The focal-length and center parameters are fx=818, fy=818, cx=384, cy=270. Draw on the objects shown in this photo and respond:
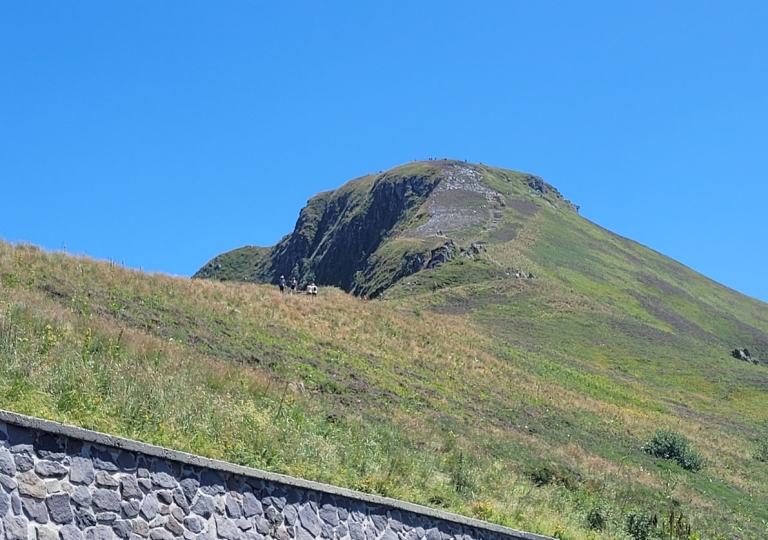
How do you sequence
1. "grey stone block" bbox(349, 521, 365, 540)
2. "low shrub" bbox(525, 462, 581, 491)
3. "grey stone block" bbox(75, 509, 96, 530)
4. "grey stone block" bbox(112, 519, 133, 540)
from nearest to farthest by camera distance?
"grey stone block" bbox(75, 509, 96, 530) → "grey stone block" bbox(112, 519, 133, 540) → "grey stone block" bbox(349, 521, 365, 540) → "low shrub" bbox(525, 462, 581, 491)

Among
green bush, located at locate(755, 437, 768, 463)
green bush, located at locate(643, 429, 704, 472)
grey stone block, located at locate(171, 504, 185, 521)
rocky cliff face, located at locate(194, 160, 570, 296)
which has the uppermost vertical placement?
rocky cliff face, located at locate(194, 160, 570, 296)

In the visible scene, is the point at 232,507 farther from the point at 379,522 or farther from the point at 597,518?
the point at 597,518

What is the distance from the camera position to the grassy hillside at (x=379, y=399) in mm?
10719

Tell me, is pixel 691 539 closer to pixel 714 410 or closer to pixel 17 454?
pixel 17 454

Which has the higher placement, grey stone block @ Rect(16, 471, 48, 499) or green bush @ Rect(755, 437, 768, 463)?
green bush @ Rect(755, 437, 768, 463)

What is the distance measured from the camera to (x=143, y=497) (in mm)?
8188

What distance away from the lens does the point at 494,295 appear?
67562 mm

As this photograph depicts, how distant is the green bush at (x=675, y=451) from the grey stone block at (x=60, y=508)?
78.4 feet

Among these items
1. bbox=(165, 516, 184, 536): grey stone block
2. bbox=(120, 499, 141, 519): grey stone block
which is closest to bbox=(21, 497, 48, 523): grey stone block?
bbox=(120, 499, 141, 519): grey stone block

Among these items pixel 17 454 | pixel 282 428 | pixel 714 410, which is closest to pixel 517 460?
pixel 282 428

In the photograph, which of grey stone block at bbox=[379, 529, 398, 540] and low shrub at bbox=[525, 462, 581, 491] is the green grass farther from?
grey stone block at bbox=[379, 529, 398, 540]

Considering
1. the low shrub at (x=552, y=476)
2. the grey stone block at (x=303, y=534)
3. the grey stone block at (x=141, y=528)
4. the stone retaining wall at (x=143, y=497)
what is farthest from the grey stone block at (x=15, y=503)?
the low shrub at (x=552, y=476)

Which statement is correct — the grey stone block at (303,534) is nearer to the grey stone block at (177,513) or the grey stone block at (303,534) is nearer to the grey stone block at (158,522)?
the grey stone block at (177,513)

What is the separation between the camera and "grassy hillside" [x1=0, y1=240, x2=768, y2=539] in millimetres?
10719
